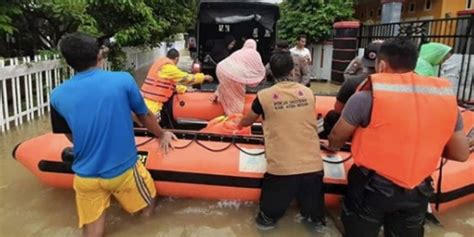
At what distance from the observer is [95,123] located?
2277 millimetres

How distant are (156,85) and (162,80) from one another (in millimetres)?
92

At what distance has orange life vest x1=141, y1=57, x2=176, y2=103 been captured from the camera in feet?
14.5

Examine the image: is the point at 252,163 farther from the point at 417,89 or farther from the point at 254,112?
the point at 417,89

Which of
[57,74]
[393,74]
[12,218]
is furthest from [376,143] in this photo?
[57,74]

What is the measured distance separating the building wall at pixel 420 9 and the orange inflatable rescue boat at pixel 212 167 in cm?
1051

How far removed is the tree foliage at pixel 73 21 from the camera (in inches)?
241

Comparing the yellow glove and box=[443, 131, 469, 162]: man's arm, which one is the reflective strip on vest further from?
the yellow glove

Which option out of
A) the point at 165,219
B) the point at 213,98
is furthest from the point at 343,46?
the point at 165,219

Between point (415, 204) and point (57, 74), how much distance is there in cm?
602

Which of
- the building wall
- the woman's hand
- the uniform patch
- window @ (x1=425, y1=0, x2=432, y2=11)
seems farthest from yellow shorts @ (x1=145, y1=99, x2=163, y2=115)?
window @ (x1=425, y1=0, x2=432, y2=11)

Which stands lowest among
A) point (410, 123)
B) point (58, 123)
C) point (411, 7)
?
point (58, 123)

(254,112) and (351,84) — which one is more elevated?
(351,84)

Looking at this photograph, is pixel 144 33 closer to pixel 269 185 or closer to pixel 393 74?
pixel 269 185

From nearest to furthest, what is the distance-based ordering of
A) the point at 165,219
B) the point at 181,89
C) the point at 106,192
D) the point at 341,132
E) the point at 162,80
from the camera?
the point at 341,132
the point at 106,192
the point at 165,219
the point at 162,80
the point at 181,89
